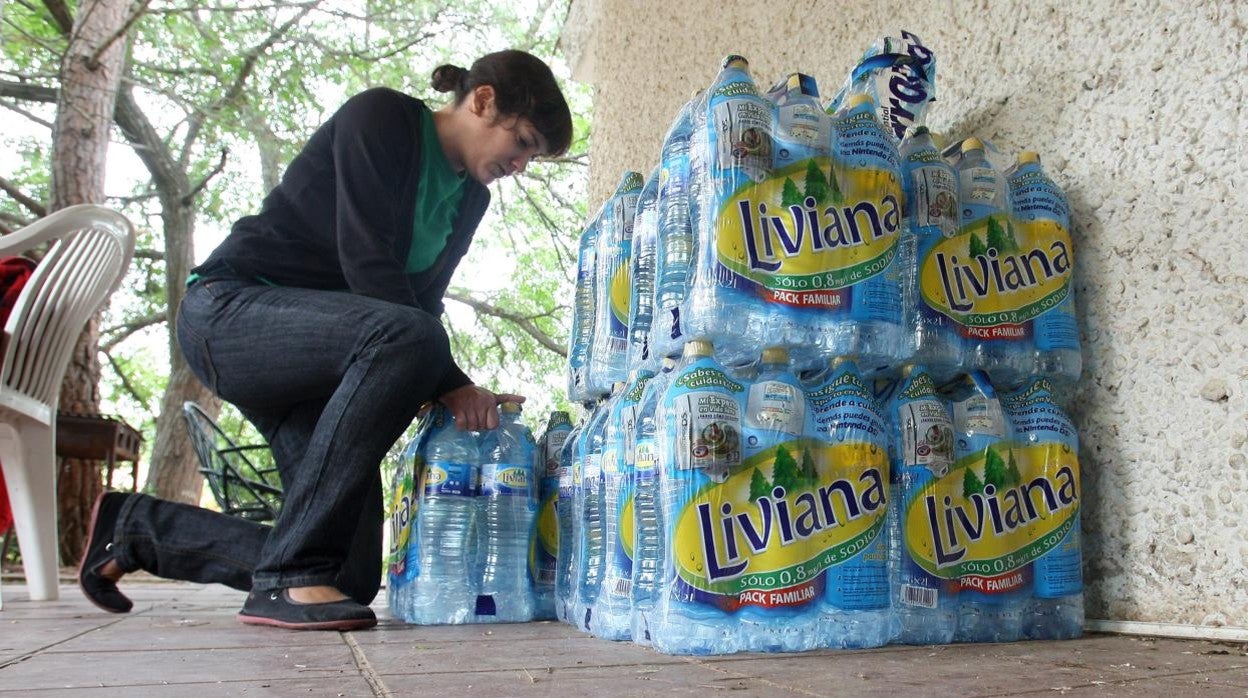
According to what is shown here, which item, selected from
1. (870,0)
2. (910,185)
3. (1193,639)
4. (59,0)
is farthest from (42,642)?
(59,0)

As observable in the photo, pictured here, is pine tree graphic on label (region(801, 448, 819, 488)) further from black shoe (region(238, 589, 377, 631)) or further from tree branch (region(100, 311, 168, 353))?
tree branch (region(100, 311, 168, 353))

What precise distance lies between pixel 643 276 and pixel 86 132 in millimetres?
4651

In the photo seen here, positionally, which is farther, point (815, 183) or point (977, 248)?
point (977, 248)

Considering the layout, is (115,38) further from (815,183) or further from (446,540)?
(815,183)

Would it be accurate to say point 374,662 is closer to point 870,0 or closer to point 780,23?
point 870,0

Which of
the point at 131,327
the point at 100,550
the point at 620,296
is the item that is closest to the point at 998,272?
the point at 620,296

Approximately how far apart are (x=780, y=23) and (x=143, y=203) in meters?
6.87

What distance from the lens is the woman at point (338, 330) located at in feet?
5.48

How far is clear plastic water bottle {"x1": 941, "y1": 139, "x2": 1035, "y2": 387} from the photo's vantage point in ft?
5.32

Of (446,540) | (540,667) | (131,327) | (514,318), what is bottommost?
(540,667)

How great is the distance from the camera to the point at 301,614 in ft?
5.26

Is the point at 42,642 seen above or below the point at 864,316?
below

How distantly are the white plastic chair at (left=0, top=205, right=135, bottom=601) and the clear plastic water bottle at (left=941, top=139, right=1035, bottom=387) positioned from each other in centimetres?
194

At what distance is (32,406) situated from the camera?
7.22 feet
